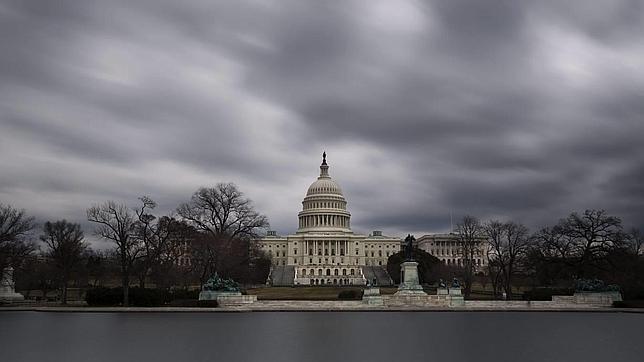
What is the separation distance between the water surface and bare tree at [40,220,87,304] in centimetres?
2577

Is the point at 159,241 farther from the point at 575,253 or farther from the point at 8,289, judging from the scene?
the point at 575,253

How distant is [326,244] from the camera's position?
16800cm

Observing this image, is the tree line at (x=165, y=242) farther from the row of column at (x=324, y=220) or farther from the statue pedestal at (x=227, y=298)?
the row of column at (x=324, y=220)

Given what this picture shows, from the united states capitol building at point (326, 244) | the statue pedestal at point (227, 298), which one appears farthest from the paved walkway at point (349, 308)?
the united states capitol building at point (326, 244)

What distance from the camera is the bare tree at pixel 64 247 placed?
62.3 metres

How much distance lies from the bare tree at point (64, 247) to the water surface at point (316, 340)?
2577 centimetres

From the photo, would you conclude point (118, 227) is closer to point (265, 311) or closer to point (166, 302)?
point (166, 302)

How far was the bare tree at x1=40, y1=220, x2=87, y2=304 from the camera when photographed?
2452 inches

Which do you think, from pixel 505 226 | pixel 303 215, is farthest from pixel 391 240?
Answer: pixel 505 226

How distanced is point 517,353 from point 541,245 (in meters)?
50.8

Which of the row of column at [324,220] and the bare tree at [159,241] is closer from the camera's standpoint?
the bare tree at [159,241]

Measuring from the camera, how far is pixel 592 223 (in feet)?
205

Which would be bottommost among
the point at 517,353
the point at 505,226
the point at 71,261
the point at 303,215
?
the point at 517,353

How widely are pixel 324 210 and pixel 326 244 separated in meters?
9.40
